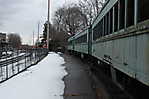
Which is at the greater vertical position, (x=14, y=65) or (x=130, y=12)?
(x=130, y=12)

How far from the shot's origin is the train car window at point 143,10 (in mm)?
4102

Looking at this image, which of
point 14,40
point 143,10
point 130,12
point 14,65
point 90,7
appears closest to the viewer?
Result: point 143,10

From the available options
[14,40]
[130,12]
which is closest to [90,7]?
[130,12]

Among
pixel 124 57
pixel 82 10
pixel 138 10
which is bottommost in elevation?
pixel 124 57

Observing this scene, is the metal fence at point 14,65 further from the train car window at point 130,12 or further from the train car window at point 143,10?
the train car window at point 143,10

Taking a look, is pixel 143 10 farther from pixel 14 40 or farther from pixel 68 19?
pixel 14 40

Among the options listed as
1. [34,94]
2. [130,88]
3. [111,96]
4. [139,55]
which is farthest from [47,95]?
[139,55]

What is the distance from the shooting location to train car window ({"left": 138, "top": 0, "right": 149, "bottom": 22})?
4102 millimetres

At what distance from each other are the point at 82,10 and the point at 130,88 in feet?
182

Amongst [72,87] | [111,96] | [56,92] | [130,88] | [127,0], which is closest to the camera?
[127,0]

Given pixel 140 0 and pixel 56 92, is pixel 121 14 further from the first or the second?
pixel 56 92

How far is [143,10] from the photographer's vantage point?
425 cm

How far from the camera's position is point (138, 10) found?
4453 mm

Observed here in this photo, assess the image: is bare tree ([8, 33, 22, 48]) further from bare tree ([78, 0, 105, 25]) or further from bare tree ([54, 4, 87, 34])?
bare tree ([78, 0, 105, 25])
